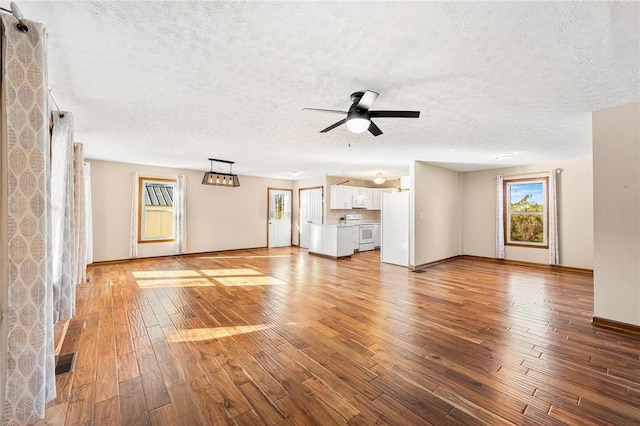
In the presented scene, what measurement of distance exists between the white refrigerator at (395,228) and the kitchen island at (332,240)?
104cm

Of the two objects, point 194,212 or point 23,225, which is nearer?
point 23,225

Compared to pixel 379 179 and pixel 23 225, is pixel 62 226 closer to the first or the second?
pixel 23 225

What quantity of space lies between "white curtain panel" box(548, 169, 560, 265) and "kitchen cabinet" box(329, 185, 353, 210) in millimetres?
5157

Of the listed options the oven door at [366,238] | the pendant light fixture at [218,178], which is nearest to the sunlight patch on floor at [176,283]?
the pendant light fixture at [218,178]

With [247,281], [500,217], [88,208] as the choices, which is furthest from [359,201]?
[88,208]

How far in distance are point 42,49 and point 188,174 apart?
21.3 feet

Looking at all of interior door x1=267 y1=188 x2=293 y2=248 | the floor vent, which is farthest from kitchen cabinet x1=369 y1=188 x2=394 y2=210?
the floor vent

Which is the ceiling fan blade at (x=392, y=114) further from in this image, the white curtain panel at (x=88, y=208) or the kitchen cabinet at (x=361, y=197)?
the kitchen cabinet at (x=361, y=197)

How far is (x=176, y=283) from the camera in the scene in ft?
15.4

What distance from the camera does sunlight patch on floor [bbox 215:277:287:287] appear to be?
4.68 metres

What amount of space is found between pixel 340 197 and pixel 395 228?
2.73 m

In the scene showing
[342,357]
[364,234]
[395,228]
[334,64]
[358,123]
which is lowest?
[342,357]

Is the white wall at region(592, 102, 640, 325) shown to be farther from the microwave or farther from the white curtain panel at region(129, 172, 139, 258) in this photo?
the white curtain panel at region(129, 172, 139, 258)

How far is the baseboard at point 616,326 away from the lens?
2.81 metres
